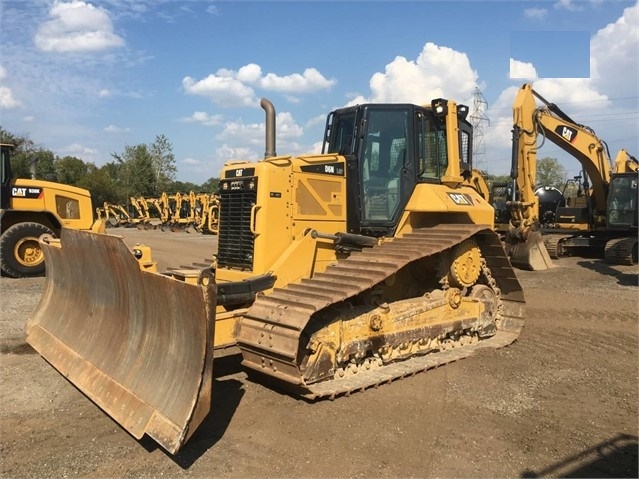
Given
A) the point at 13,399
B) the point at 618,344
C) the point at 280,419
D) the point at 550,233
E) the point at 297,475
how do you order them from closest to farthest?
1. the point at 297,475
2. the point at 280,419
3. the point at 13,399
4. the point at 618,344
5. the point at 550,233

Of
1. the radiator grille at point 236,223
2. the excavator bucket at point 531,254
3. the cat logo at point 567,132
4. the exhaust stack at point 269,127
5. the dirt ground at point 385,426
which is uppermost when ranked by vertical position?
the cat logo at point 567,132

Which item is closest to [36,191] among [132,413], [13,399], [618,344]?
[13,399]

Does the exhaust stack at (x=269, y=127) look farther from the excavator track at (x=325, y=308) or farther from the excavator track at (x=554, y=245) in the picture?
the excavator track at (x=554, y=245)

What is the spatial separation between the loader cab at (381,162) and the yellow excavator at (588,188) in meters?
8.43

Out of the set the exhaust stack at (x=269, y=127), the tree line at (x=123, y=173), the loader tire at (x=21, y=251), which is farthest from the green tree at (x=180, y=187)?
the exhaust stack at (x=269, y=127)

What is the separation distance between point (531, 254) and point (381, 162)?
8.58 metres

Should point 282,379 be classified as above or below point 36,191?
below

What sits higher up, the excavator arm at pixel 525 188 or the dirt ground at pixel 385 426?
the excavator arm at pixel 525 188

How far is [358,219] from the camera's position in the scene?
21.6ft

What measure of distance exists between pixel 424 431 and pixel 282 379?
130 centimetres

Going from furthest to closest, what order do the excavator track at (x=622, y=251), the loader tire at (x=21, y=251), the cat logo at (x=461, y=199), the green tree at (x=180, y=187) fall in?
the green tree at (x=180, y=187), the excavator track at (x=622, y=251), the loader tire at (x=21, y=251), the cat logo at (x=461, y=199)

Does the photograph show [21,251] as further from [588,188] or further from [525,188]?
[588,188]

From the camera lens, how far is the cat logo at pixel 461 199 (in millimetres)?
6895

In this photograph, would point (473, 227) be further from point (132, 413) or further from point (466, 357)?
point (132, 413)
